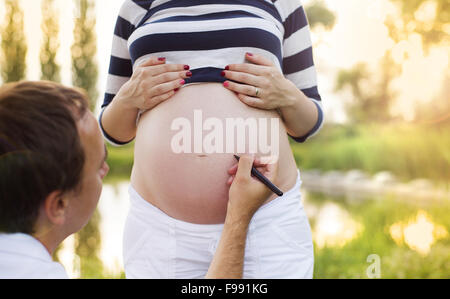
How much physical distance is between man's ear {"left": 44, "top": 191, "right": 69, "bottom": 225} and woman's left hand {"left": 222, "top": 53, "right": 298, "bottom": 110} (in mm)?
551

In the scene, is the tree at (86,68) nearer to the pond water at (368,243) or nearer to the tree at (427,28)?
the pond water at (368,243)

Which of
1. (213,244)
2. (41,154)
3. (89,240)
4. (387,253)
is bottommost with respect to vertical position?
(89,240)

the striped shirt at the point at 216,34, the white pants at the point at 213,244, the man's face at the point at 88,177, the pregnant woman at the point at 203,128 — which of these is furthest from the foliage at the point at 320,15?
the man's face at the point at 88,177

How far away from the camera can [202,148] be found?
1.12m

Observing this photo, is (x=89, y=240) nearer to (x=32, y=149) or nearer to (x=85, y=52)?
(x=85, y=52)

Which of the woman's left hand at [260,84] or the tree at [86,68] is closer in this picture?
the woman's left hand at [260,84]

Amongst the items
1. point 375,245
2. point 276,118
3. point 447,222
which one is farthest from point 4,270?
point 447,222

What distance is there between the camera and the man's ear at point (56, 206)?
823mm

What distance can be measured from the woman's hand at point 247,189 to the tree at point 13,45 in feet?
19.8

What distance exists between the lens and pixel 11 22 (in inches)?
228

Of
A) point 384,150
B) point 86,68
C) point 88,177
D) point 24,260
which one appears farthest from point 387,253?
point 86,68

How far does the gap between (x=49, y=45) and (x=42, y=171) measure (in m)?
6.76

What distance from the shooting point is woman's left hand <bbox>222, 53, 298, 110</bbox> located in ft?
3.61

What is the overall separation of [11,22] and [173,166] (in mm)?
5965
